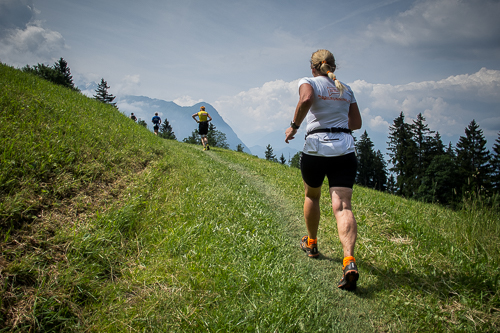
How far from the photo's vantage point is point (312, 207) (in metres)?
3.30

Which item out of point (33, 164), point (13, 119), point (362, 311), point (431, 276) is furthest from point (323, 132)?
point (13, 119)

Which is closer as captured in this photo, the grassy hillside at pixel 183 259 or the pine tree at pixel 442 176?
the grassy hillside at pixel 183 259

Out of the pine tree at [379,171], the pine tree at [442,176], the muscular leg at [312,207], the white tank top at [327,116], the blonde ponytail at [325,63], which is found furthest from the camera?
the pine tree at [379,171]

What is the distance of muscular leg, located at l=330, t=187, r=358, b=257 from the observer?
105 inches

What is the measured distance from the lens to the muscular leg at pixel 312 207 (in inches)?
127

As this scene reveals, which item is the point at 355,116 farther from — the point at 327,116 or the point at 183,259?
the point at 183,259

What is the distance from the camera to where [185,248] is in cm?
291

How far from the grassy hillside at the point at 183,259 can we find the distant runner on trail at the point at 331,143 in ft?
2.30

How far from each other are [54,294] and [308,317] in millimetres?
2294

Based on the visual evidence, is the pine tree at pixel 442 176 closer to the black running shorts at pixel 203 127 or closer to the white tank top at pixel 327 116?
the black running shorts at pixel 203 127

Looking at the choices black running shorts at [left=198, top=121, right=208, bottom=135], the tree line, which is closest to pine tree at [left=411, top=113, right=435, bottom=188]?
the tree line

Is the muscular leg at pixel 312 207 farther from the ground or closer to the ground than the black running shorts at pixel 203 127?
closer to the ground

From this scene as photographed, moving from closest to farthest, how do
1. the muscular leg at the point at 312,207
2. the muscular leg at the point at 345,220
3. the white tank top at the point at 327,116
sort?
the muscular leg at the point at 345,220 < the white tank top at the point at 327,116 < the muscular leg at the point at 312,207

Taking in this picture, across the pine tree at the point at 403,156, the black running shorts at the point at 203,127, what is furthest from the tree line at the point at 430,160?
the black running shorts at the point at 203,127
